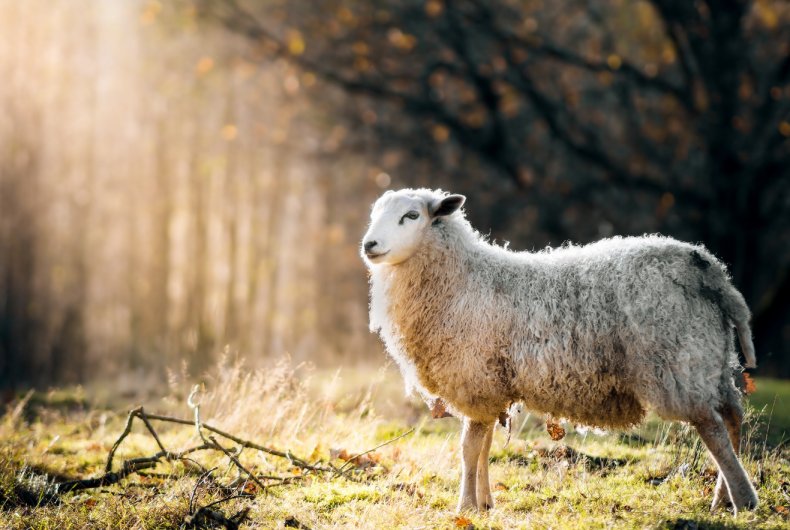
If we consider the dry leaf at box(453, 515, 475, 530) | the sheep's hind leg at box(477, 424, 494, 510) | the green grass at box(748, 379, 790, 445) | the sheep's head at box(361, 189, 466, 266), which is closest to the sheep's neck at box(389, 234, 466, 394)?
the sheep's head at box(361, 189, 466, 266)

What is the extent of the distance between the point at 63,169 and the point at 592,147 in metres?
18.5

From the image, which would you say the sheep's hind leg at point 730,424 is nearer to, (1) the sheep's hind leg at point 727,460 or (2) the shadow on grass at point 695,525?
(1) the sheep's hind leg at point 727,460

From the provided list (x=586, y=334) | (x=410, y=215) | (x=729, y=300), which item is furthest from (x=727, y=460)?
(x=410, y=215)

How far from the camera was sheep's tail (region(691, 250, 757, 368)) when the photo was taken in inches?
209

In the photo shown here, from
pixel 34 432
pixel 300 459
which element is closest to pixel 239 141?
pixel 34 432

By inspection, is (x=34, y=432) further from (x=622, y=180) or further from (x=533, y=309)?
(x=622, y=180)

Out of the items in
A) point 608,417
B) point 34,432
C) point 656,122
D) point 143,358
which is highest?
point 656,122

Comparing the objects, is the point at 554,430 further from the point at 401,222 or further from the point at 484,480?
the point at 401,222

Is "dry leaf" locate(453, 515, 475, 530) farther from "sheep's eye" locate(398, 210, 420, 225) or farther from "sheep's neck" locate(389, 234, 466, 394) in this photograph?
"sheep's eye" locate(398, 210, 420, 225)

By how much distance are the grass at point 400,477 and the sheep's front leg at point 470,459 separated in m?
0.14

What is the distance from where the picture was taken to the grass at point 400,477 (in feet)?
17.1

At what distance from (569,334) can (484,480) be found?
1.16 metres

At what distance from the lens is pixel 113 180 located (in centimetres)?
2616

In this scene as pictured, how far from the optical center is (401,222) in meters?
5.80
